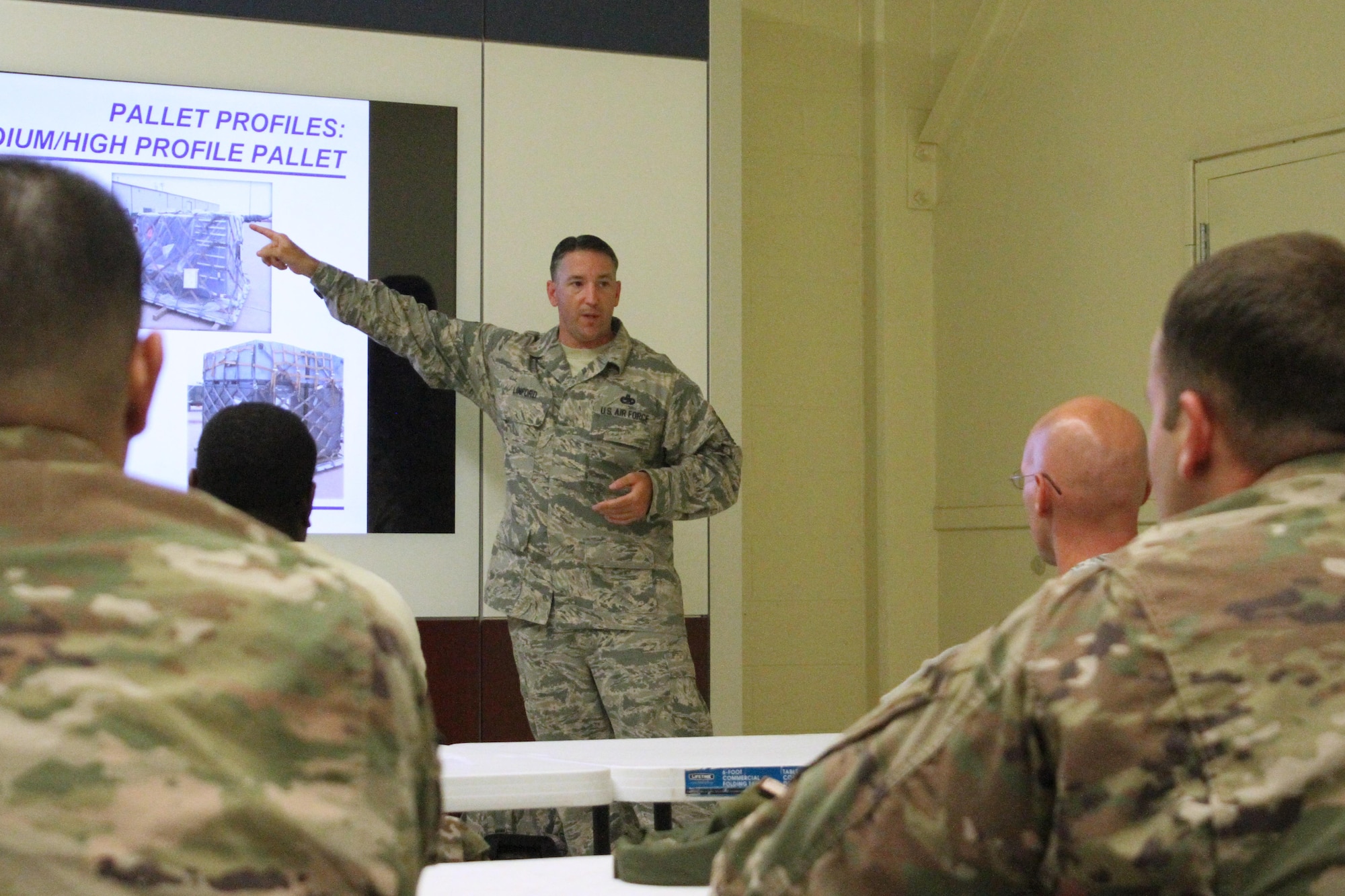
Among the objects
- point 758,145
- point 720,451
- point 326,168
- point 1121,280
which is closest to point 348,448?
point 326,168

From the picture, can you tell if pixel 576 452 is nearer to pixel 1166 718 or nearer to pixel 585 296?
pixel 585 296

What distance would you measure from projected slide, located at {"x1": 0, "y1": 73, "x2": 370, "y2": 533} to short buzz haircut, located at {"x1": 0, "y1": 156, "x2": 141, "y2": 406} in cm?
296

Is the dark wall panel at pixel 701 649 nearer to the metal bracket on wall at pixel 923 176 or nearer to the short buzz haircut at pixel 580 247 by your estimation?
the short buzz haircut at pixel 580 247

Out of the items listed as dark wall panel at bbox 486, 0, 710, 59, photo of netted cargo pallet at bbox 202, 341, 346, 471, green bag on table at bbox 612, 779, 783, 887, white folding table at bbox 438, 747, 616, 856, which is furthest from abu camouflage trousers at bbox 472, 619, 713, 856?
green bag on table at bbox 612, 779, 783, 887

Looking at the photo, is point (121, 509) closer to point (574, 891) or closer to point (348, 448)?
point (574, 891)

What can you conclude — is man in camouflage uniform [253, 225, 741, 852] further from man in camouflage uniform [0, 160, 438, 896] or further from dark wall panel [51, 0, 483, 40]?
man in camouflage uniform [0, 160, 438, 896]

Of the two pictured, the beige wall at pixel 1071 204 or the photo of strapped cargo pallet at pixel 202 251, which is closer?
the photo of strapped cargo pallet at pixel 202 251

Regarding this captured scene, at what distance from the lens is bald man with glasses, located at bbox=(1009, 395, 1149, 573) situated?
2000mm

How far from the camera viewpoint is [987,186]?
5062mm

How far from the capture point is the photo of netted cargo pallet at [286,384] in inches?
149

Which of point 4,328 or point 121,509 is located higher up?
point 4,328

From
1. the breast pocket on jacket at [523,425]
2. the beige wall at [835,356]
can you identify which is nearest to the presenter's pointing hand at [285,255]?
the breast pocket on jacket at [523,425]

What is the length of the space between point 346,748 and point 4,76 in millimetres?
3483

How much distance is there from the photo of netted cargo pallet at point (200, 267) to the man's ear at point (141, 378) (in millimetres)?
3038
